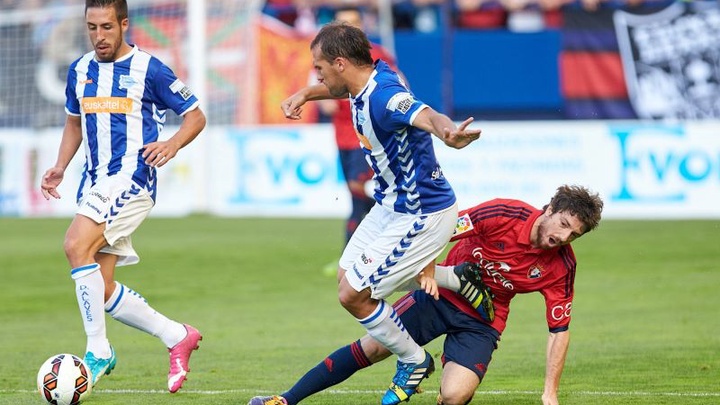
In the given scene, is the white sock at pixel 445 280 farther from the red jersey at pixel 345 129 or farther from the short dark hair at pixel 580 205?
the red jersey at pixel 345 129

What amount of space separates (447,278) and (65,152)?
243 centimetres

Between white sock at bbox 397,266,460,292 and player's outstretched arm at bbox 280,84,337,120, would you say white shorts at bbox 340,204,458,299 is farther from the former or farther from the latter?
player's outstretched arm at bbox 280,84,337,120

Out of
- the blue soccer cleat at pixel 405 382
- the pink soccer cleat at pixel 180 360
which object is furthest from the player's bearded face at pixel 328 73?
the pink soccer cleat at pixel 180 360

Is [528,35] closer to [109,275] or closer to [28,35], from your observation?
[28,35]

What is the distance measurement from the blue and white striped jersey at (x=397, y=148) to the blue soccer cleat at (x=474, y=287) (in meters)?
0.41

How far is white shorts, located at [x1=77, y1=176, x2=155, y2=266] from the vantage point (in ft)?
23.0

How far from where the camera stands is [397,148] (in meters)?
6.16

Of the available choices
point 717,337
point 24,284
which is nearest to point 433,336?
point 717,337

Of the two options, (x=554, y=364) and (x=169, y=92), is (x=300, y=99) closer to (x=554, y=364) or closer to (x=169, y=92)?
(x=169, y=92)

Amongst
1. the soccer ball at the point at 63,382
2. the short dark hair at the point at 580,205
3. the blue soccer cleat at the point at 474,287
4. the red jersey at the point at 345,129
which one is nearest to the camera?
the short dark hair at the point at 580,205

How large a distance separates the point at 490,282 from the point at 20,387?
271 centimetres

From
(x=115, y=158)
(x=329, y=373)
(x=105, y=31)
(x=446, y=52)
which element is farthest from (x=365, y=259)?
(x=446, y=52)

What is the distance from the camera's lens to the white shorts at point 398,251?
628cm

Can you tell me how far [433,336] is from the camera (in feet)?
22.7
